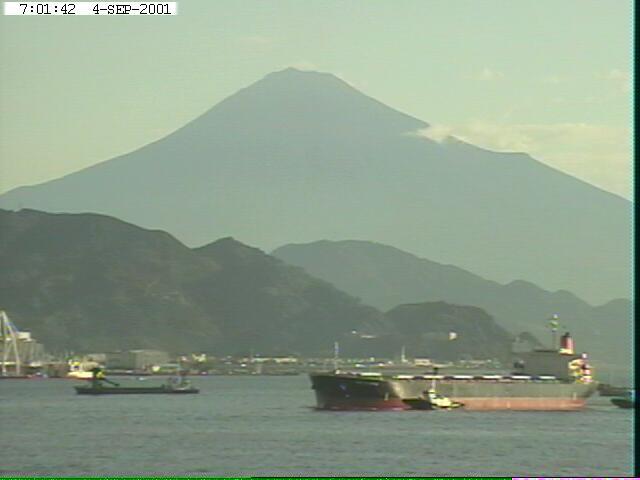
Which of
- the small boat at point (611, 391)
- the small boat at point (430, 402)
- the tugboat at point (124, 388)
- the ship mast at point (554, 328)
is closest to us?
the ship mast at point (554, 328)

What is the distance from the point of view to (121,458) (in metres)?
15.4

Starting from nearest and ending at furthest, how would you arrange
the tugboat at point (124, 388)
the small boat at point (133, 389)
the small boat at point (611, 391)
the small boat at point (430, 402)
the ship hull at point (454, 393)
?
the small boat at point (430, 402)
the ship hull at point (454, 393)
the tugboat at point (124, 388)
the small boat at point (133, 389)
the small boat at point (611, 391)

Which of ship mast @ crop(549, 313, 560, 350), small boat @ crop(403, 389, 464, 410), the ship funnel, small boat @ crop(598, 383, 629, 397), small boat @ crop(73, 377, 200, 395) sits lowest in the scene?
small boat @ crop(403, 389, 464, 410)

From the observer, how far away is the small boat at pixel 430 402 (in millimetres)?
24922

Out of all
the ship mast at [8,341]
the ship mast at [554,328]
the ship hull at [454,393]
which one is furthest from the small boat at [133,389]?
the ship mast at [554,328]

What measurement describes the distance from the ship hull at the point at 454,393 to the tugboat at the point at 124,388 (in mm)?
7562

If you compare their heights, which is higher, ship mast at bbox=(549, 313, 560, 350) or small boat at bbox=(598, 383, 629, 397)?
ship mast at bbox=(549, 313, 560, 350)

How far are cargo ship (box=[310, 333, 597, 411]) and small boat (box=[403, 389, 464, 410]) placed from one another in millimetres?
28

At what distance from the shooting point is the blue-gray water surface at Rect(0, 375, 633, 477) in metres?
14.2

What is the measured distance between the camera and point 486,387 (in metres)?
26.0

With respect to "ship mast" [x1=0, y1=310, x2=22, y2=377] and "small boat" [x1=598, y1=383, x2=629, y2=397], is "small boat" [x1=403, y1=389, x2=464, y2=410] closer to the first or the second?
"ship mast" [x1=0, y1=310, x2=22, y2=377]

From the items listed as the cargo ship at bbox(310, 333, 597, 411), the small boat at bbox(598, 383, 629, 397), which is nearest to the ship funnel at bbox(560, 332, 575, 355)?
the cargo ship at bbox(310, 333, 597, 411)

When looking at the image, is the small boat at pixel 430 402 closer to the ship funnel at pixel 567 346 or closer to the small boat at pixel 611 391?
the ship funnel at pixel 567 346

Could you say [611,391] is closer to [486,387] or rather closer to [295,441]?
[486,387]
